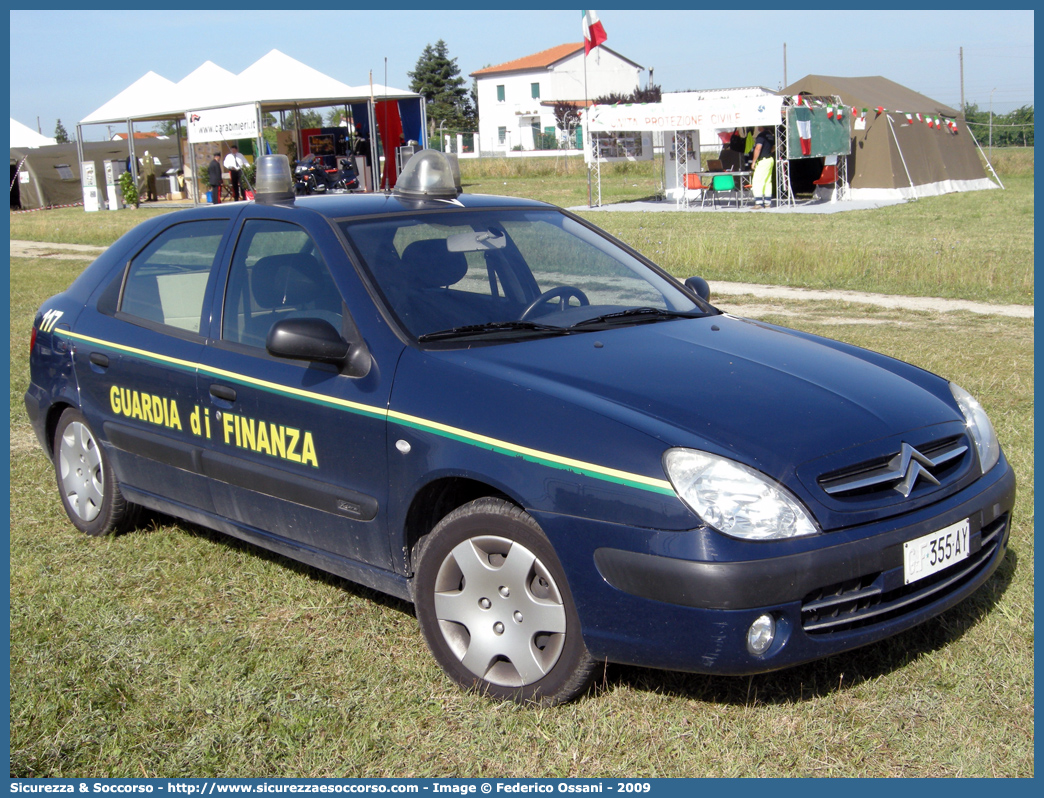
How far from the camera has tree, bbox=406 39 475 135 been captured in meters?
90.1

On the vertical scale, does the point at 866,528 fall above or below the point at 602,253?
below

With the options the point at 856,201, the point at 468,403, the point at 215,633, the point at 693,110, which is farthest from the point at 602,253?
the point at 856,201

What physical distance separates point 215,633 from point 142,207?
31.0 m

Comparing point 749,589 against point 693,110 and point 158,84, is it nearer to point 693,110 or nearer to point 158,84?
point 693,110

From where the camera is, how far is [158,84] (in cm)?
2977

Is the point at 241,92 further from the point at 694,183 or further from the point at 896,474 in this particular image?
the point at 896,474

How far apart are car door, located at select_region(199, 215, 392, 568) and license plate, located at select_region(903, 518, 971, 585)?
1648 millimetres

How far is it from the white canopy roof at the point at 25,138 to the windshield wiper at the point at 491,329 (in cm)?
3681

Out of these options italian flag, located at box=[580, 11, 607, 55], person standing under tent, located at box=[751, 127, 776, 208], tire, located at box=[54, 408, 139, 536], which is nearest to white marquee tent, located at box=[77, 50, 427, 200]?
italian flag, located at box=[580, 11, 607, 55]

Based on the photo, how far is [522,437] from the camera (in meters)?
2.92

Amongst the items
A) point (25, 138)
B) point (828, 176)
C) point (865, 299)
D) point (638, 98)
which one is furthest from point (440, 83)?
point (865, 299)

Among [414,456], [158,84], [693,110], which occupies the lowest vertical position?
[414,456]

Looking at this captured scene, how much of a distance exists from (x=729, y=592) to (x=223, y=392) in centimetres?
214

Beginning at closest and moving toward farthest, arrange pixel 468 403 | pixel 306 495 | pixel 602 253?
pixel 468 403 < pixel 306 495 < pixel 602 253
